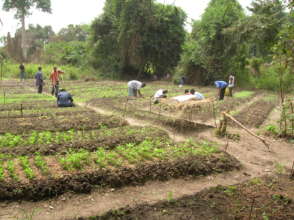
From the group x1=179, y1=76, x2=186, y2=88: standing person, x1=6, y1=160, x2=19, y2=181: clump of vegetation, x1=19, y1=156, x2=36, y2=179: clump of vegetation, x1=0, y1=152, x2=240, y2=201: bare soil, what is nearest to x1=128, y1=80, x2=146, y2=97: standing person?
x1=0, y1=152, x2=240, y2=201: bare soil

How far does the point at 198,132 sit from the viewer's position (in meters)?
10.0

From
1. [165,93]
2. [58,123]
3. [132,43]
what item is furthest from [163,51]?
[58,123]

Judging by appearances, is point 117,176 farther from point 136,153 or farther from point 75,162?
point 136,153

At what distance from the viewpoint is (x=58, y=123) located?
9.88 m

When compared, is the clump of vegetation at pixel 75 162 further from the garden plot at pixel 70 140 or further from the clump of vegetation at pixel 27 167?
the garden plot at pixel 70 140

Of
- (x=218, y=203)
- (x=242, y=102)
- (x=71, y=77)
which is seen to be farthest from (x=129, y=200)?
(x=71, y=77)

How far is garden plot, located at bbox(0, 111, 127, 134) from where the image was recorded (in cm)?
932

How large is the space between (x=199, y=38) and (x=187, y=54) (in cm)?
164

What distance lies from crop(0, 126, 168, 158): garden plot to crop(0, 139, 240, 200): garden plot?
0.34 metres

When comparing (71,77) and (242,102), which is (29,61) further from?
(242,102)

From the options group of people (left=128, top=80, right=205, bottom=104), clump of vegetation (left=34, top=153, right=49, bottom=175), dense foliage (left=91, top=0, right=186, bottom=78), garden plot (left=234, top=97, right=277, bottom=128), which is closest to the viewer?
clump of vegetation (left=34, top=153, right=49, bottom=175)

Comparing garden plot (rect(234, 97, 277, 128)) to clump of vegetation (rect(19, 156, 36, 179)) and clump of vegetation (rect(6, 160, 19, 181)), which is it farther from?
clump of vegetation (rect(6, 160, 19, 181))

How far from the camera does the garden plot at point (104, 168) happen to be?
Answer: 216 inches

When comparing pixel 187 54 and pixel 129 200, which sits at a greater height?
pixel 187 54
